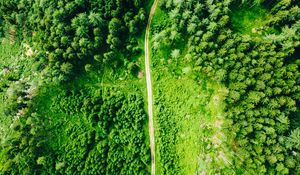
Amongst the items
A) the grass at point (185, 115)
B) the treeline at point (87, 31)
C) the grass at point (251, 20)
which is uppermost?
the treeline at point (87, 31)

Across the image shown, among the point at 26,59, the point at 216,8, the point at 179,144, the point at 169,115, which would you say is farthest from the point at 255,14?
the point at 26,59

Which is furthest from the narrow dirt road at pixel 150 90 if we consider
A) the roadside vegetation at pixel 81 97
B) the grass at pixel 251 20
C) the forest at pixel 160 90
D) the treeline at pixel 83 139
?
the grass at pixel 251 20

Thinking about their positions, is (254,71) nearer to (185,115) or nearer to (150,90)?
(185,115)

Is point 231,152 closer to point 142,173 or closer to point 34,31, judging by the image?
point 142,173

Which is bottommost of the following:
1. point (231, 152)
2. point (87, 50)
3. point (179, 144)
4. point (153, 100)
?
point (231, 152)

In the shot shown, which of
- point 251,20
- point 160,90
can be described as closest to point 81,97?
point 160,90

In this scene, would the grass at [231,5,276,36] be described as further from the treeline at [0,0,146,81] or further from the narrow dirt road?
the treeline at [0,0,146,81]

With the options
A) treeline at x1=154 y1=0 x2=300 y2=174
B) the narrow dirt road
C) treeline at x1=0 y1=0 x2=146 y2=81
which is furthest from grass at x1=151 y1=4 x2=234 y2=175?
treeline at x1=0 y1=0 x2=146 y2=81

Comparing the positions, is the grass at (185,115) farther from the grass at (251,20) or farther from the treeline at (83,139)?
the grass at (251,20)
